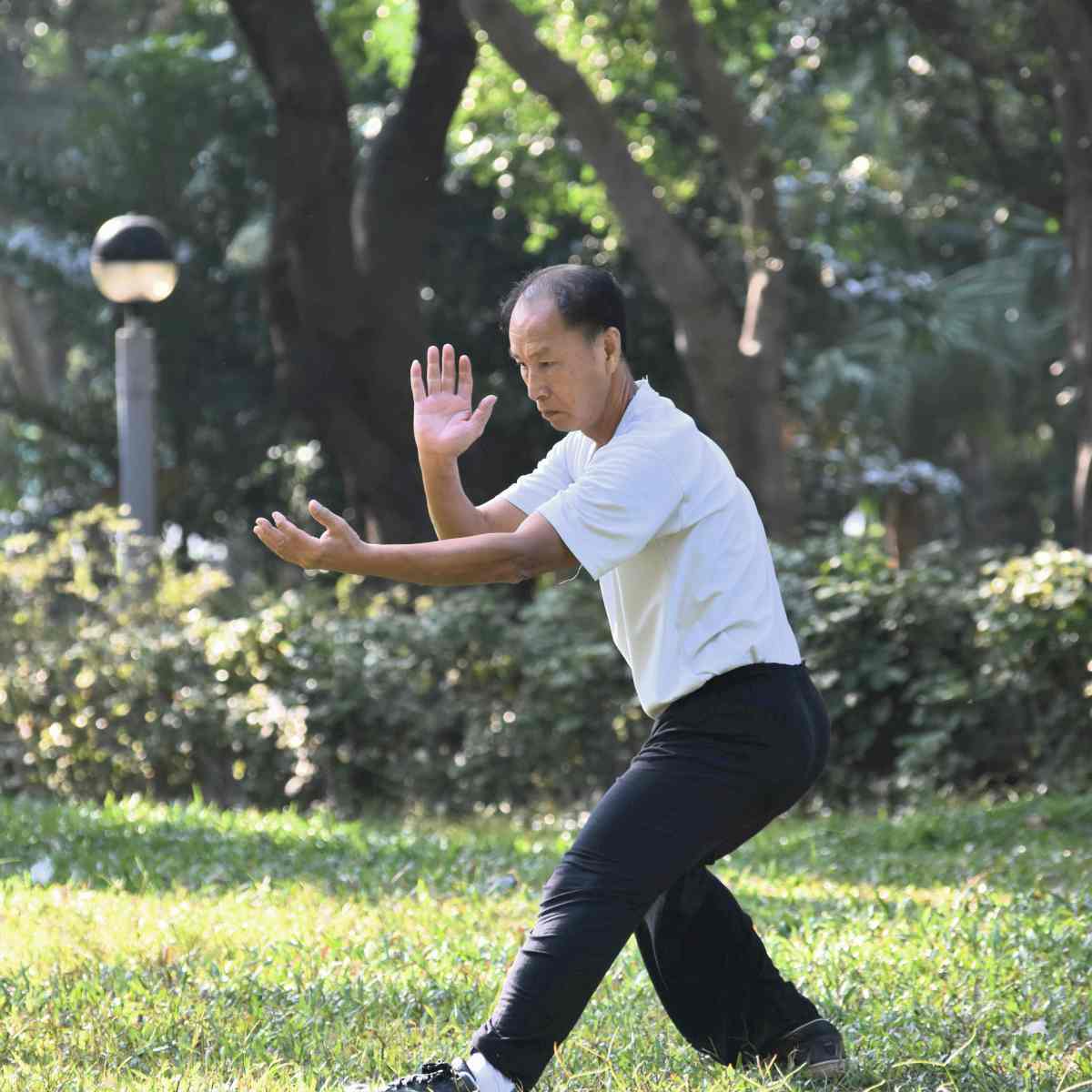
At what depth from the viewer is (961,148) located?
A: 17359 mm

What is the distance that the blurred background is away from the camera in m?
9.97

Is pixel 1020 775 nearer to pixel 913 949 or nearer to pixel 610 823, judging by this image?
pixel 913 949

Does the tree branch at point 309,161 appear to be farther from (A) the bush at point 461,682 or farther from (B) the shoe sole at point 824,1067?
(B) the shoe sole at point 824,1067

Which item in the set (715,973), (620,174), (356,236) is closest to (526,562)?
(715,973)

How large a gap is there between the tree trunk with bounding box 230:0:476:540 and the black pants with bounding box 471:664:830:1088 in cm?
937

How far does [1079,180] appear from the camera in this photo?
12.3m

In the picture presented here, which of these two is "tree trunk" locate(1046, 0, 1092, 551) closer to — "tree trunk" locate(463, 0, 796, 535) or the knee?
"tree trunk" locate(463, 0, 796, 535)

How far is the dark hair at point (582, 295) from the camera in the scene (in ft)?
12.4

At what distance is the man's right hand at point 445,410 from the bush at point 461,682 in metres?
5.82

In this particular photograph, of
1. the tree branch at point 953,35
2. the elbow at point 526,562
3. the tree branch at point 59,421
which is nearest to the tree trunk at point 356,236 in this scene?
the tree branch at point 953,35

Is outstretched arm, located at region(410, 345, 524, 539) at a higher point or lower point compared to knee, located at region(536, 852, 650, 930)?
higher

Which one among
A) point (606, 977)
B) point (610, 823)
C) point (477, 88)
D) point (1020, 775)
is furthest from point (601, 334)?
point (477, 88)

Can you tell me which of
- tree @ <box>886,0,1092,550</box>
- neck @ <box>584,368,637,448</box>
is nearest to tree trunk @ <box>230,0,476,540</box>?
tree @ <box>886,0,1092,550</box>

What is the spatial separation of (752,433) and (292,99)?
4.13 metres
